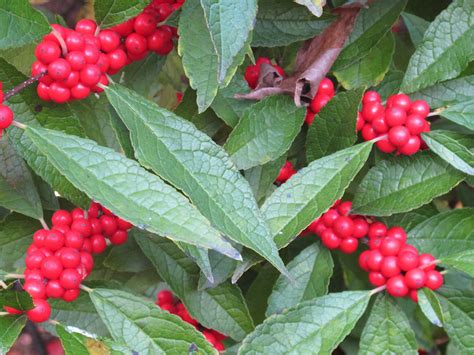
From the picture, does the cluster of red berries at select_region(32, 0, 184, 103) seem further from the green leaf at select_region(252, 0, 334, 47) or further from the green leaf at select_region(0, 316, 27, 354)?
the green leaf at select_region(0, 316, 27, 354)

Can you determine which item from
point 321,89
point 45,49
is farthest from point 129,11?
point 321,89

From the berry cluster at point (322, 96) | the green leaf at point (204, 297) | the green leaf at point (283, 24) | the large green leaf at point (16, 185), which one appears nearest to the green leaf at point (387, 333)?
the green leaf at point (204, 297)

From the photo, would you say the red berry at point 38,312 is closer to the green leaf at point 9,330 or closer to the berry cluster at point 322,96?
the green leaf at point 9,330

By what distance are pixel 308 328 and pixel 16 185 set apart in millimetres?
455

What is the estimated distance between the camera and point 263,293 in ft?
3.76

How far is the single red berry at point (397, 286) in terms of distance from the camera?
91cm

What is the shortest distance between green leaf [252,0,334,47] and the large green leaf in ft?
1.22

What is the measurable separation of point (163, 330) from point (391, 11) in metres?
0.56

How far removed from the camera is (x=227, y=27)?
733 millimetres

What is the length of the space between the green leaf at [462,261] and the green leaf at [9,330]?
518 millimetres

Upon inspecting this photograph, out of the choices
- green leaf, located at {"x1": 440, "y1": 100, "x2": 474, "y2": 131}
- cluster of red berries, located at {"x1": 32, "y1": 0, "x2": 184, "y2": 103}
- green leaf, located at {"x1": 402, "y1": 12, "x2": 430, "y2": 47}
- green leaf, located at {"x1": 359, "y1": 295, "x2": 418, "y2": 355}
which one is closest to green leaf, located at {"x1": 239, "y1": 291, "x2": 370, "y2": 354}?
green leaf, located at {"x1": 359, "y1": 295, "x2": 418, "y2": 355}

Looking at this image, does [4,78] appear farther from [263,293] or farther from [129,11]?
[263,293]

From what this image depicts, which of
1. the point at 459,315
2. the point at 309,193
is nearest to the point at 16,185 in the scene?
the point at 309,193

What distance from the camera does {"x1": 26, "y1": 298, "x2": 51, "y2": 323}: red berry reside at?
2.71 ft
